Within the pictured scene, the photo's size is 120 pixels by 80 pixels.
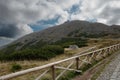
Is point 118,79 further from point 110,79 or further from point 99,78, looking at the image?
point 99,78

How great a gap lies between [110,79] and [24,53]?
67.9 ft

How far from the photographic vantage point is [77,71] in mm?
16859

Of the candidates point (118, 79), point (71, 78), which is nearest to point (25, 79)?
point (71, 78)

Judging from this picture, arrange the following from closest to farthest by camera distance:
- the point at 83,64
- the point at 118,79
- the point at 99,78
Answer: the point at 118,79
the point at 99,78
the point at 83,64

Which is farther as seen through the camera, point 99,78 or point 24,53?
point 24,53

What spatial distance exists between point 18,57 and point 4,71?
1541 cm

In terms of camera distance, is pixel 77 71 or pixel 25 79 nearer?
pixel 25 79

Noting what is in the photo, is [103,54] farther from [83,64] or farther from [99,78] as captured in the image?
[99,78]

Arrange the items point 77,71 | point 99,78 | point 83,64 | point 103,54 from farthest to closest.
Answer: point 103,54 < point 83,64 < point 77,71 < point 99,78

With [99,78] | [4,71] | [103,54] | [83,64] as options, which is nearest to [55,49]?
[103,54]

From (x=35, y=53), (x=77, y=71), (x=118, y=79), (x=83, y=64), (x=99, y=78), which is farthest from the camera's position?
(x=35, y=53)

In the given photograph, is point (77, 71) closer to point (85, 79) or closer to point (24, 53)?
point (85, 79)

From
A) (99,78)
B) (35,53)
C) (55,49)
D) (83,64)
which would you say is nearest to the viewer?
(99,78)

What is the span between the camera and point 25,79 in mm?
13633
